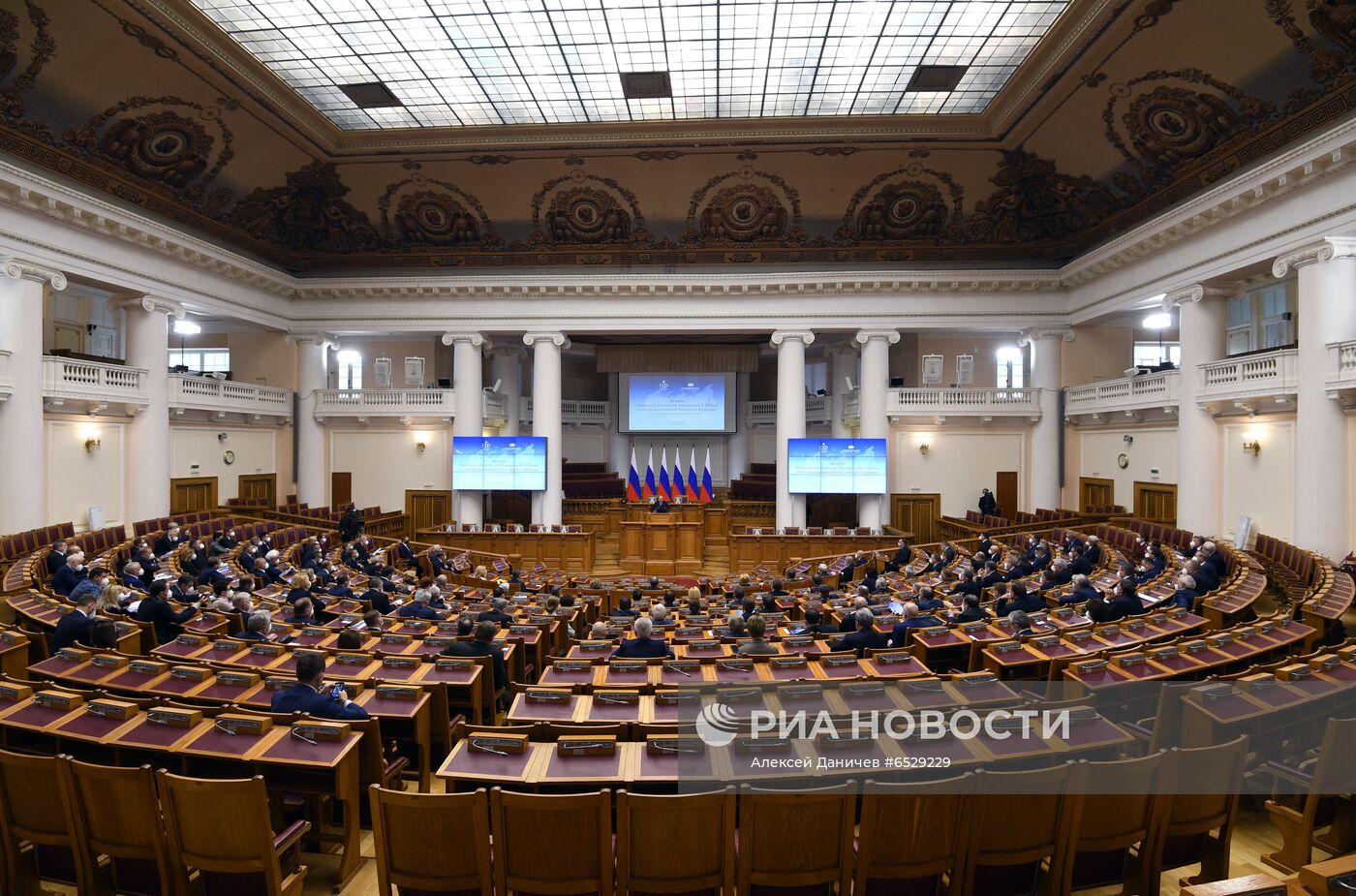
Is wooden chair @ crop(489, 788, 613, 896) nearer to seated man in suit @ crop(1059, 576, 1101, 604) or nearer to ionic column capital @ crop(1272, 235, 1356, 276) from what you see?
seated man in suit @ crop(1059, 576, 1101, 604)

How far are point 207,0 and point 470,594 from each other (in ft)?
34.5

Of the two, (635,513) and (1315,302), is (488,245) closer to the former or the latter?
(635,513)

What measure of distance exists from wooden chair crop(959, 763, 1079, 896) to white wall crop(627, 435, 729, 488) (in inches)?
885

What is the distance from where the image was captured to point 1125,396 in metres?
15.3

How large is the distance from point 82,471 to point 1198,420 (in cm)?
2151

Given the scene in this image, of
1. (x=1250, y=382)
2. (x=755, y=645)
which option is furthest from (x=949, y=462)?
(x=755, y=645)

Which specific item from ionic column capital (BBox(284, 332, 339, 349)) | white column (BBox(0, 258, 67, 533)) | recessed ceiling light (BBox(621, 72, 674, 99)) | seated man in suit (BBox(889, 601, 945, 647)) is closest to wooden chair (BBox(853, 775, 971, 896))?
seated man in suit (BBox(889, 601, 945, 647))

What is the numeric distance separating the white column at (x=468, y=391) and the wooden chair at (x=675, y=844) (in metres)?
16.5

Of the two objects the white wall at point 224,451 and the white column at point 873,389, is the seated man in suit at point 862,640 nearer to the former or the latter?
the white column at point 873,389

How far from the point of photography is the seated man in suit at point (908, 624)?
639 cm

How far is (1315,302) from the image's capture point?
1036 centimetres

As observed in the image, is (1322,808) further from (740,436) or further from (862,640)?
(740,436)

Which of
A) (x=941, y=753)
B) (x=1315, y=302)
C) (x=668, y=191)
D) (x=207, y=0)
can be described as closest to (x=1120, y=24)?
(x=1315, y=302)

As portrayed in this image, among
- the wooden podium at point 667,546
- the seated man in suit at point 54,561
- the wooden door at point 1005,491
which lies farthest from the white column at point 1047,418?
the seated man in suit at point 54,561
